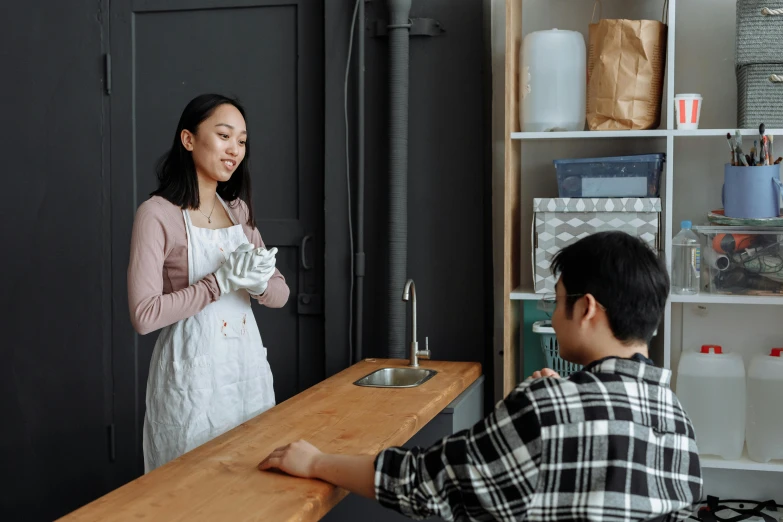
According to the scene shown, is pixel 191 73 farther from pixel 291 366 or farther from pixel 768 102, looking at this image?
pixel 768 102

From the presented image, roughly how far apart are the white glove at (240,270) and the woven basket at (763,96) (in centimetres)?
157

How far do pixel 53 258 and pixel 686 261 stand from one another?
94.9 inches

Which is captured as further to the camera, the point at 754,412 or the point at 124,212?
the point at 124,212

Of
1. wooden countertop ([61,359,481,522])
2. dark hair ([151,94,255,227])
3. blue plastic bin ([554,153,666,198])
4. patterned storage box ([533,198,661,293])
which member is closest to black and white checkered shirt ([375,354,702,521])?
wooden countertop ([61,359,481,522])

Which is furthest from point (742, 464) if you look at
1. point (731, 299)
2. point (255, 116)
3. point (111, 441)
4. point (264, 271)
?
point (111, 441)

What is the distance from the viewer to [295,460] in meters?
1.62

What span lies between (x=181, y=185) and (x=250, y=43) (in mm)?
1106

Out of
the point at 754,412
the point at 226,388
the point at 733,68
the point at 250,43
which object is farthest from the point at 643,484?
the point at 250,43

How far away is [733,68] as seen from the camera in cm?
290

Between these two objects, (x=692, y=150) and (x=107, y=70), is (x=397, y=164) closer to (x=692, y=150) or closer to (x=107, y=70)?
(x=692, y=150)

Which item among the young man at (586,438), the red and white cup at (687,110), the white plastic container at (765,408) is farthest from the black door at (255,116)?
the young man at (586,438)

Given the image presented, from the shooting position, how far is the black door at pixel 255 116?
3.20 metres

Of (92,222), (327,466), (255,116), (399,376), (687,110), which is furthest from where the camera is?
(92,222)

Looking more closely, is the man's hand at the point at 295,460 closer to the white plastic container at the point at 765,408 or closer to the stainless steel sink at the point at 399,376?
the stainless steel sink at the point at 399,376
